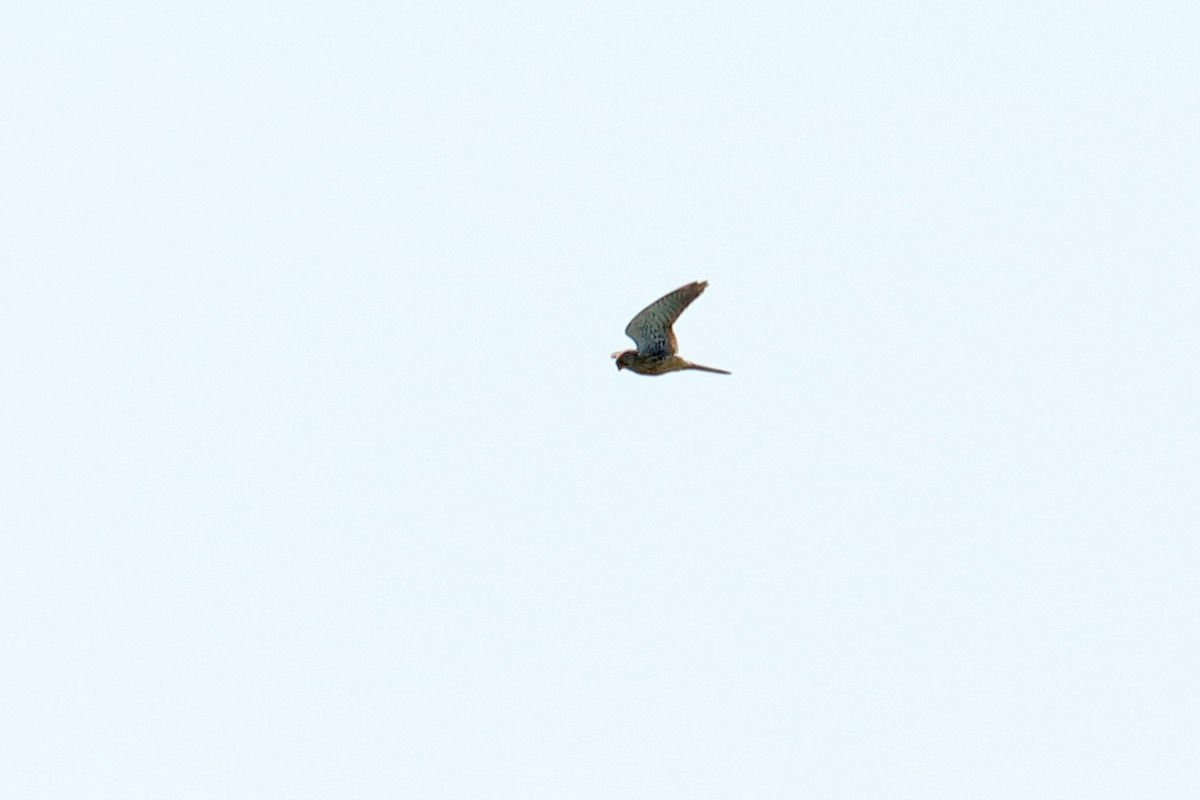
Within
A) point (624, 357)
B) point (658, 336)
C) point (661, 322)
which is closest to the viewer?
point (661, 322)

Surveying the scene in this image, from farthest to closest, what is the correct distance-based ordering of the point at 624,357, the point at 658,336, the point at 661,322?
the point at 624,357 < the point at 658,336 < the point at 661,322

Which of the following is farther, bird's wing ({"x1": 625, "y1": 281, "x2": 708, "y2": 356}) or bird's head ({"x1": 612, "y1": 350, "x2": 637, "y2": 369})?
bird's head ({"x1": 612, "y1": 350, "x2": 637, "y2": 369})

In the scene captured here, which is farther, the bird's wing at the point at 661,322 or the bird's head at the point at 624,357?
the bird's head at the point at 624,357

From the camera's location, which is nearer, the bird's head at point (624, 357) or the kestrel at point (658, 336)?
the kestrel at point (658, 336)

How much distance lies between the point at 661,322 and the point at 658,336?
0.58 metres

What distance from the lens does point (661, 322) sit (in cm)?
3056

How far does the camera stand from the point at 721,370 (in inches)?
1257

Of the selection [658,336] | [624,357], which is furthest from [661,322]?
[624,357]

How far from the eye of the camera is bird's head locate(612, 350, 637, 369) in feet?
105

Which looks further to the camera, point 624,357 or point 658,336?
point 624,357

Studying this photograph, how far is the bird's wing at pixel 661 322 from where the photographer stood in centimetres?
2944

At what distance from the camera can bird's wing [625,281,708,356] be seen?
96.6ft

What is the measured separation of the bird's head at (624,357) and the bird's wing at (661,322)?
20 cm

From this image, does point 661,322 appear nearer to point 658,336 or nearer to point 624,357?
point 658,336
